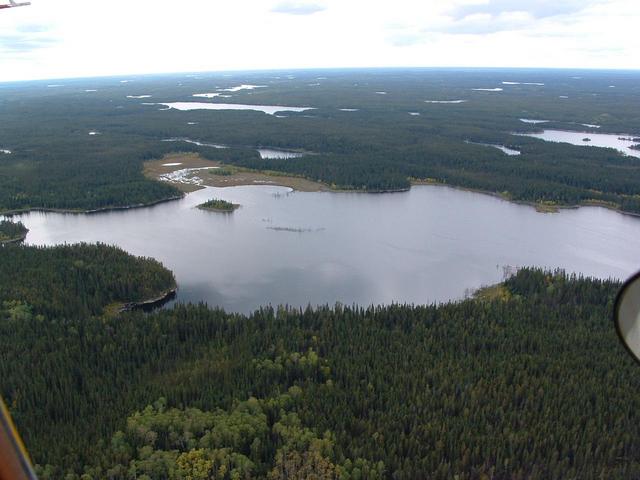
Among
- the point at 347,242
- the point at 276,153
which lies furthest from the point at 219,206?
the point at 276,153

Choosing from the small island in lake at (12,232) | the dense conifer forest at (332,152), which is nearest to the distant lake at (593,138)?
the dense conifer forest at (332,152)

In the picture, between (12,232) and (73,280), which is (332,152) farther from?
(73,280)

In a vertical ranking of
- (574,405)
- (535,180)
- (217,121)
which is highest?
(217,121)

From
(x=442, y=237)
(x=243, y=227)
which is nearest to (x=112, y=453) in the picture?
(x=243, y=227)

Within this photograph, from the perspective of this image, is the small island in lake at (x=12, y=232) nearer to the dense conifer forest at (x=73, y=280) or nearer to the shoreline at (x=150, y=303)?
the dense conifer forest at (x=73, y=280)

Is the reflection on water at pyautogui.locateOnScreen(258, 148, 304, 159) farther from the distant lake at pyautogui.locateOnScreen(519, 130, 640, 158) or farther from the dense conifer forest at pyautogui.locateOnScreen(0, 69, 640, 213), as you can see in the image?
the distant lake at pyautogui.locateOnScreen(519, 130, 640, 158)

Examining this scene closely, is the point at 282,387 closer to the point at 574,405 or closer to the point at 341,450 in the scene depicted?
Result: the point at 341,450
